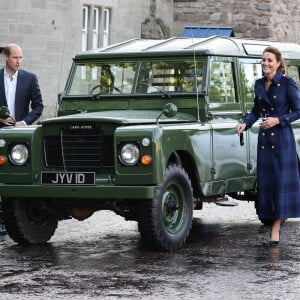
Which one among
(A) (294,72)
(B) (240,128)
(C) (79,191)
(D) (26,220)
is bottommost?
(D) (26,220)

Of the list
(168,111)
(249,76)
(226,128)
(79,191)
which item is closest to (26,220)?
(79,191)

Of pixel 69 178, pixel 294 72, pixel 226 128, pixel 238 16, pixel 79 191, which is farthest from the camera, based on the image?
pixel 238 16

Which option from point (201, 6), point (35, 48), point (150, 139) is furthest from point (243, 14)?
point (150, 139)

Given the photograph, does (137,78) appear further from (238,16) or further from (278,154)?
(238,16)

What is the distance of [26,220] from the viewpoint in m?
11.4

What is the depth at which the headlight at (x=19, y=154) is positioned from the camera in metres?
11.2

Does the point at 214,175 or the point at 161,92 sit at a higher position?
the point at 161,92

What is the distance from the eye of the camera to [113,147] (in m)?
10.9

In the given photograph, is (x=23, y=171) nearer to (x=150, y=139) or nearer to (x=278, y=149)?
(x=150, y=139)

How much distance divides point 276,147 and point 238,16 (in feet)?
67.4

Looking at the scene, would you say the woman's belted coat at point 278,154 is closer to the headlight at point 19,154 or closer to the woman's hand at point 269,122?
the woman's hand at point 269,122

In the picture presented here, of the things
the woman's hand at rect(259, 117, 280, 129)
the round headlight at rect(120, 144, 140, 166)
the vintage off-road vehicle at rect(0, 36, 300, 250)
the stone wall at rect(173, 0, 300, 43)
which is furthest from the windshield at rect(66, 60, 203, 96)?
the stone wall at rect(173, 0, 300, 43)

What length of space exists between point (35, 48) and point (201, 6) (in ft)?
22.3

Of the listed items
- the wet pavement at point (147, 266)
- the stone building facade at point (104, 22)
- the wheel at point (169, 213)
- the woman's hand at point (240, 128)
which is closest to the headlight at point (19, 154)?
the wet pavement at point (147, 266)
